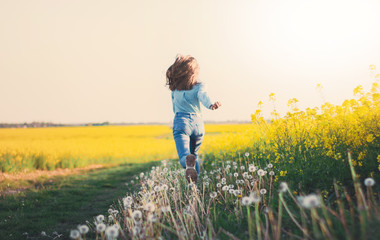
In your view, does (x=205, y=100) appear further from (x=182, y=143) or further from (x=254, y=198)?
(x=254, y=198)

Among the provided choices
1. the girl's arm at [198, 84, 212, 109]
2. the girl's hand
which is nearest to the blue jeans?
the girl's arm at [198, 84, 212, 109]

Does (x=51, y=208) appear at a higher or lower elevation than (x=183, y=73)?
lower

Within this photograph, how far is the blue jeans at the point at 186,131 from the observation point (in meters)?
4.86

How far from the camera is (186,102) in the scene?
5.08 m

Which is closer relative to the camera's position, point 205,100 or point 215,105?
point 215,105

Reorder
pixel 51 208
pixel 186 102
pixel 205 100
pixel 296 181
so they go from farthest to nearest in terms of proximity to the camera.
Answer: pixel 51 208 < pixel 186 102 < pixel 205 100 < pixel 296 181

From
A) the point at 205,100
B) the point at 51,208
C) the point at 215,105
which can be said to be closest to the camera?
the point at 215,105

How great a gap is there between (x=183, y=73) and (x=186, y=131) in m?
1.05

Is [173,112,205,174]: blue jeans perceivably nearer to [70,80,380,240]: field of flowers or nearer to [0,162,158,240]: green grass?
[70,80,380,240]: field of flowers

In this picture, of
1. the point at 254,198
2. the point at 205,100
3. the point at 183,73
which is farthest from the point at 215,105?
the point at 254,198

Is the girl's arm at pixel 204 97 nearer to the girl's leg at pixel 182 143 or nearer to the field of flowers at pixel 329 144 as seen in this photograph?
the girl's leg at pixel 182 143

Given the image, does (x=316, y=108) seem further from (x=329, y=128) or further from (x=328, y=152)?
(x=328, y=152)

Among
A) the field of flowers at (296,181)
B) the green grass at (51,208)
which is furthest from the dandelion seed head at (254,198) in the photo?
the green grass at (51,208)

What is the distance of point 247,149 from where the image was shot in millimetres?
7484
